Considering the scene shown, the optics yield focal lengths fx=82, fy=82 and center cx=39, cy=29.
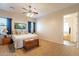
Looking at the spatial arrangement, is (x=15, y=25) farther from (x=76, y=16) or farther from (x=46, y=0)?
(x=76, y=16)

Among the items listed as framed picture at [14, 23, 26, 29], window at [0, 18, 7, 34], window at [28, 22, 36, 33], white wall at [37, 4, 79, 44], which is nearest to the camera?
window at [0, 18, 7, 34]

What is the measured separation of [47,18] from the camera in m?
3.23

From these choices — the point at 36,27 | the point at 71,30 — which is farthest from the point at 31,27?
the point at 71,30

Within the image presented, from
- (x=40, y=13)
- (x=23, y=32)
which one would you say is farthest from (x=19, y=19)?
(x=40, y=13)

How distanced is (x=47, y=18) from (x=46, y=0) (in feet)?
4.70

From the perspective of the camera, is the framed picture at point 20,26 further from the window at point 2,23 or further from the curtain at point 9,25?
the window at point 2,23

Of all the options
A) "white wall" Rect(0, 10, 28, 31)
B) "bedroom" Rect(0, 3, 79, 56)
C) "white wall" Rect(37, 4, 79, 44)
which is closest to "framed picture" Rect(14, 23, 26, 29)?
"bedroom" Rect(0, 3, 79, 56)

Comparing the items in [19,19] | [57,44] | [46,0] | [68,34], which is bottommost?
[57,44]

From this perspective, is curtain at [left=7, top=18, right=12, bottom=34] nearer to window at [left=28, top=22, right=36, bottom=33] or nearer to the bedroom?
the bedroom

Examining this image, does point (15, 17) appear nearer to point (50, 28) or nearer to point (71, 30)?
point (50, 28)

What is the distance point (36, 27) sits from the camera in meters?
2.81

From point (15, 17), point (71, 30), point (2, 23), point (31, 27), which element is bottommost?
point (71, 30)

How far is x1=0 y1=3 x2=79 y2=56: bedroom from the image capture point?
227cm

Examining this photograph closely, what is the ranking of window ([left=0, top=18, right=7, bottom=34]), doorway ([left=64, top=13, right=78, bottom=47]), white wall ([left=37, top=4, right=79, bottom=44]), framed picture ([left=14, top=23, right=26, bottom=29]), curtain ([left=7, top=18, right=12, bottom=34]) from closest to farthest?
window ([left=0, top=18, right=7, bottom=34]) → curtain ([left=7, top=18, right=12, bottom=34]) → framed picture ([left=14, top=23, right=26, bottom=29]) → doorway ([left=64, top=13, right=78, bottom=47]) → white wall ([left=37, top=4, right=79, bottom=44])
